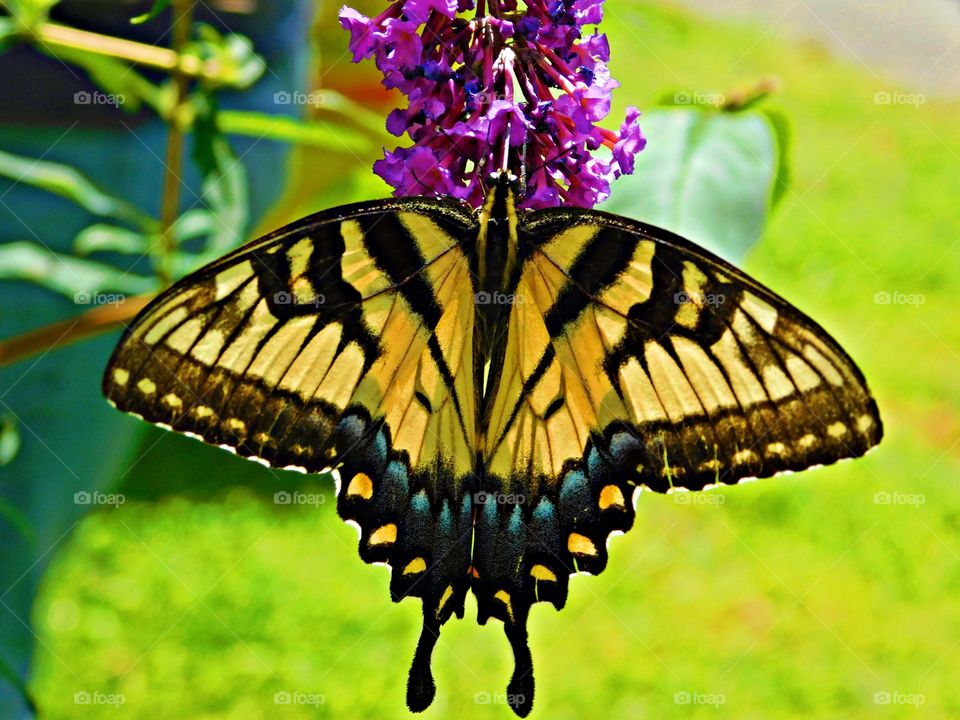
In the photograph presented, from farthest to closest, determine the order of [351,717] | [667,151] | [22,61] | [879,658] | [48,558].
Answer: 1. [879,658]
2. [351,717]
3. [48,558]
4. [22,61]
5. [667,151]

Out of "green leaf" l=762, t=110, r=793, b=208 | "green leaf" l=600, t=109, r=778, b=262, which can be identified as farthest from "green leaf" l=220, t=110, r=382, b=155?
"green leaf" l=762, t=110, r=793, b=208

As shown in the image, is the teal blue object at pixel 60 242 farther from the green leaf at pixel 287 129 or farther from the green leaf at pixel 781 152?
the green leaf at pixel 781 152

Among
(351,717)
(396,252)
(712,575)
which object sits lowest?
(351,717)

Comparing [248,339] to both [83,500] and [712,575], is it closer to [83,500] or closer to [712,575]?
[83,500]

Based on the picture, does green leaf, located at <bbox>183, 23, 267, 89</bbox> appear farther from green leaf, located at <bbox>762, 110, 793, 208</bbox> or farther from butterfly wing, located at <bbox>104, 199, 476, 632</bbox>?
green leaf, located at <bbox>762, 110, 793, 208</bbox>

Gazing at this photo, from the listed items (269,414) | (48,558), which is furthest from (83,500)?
(269,414)

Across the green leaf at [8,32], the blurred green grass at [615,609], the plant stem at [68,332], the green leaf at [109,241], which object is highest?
the green leaf at [8,32]

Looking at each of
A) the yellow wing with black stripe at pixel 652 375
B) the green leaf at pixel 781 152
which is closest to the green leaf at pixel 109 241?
the yellow wing with black stripe at pixel 652 375

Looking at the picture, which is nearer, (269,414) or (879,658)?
(269,414)
